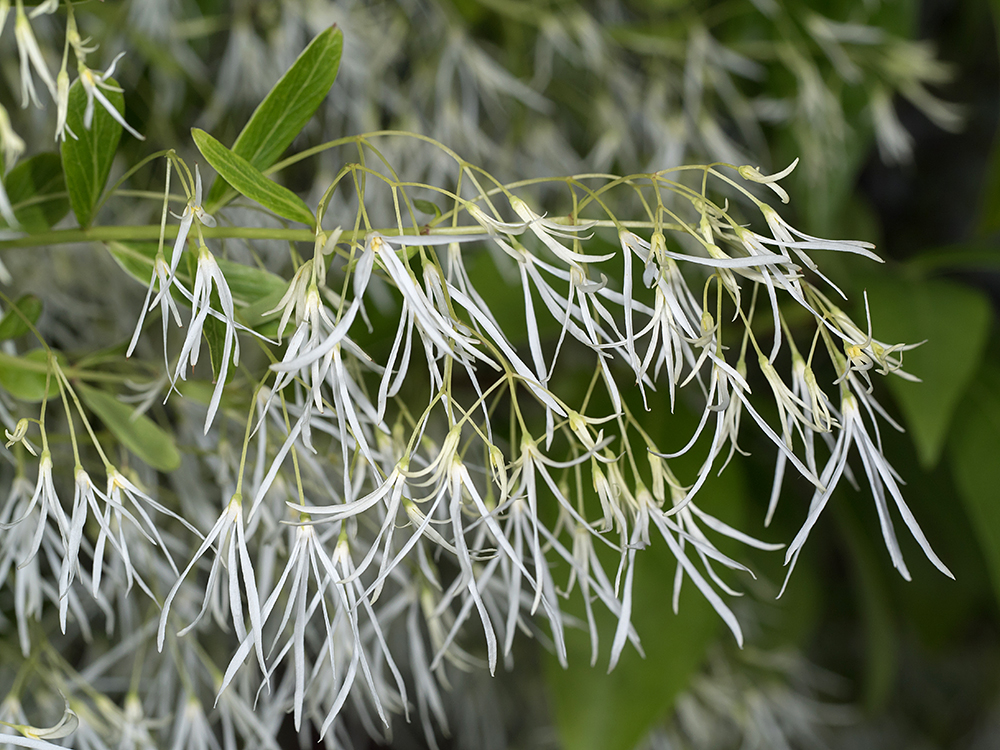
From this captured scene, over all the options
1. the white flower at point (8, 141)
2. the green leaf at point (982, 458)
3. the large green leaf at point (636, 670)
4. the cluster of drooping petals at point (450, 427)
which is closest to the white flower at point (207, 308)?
the cluster of drooping petals at point (450, 427)

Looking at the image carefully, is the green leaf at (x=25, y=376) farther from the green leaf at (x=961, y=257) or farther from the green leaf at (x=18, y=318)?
the green leaf at (x=961, y=257)

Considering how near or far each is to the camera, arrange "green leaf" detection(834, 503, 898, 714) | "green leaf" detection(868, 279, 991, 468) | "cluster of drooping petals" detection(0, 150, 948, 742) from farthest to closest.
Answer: "green leaf" detection(834, 503, 898, 714), "green leaf" detection(868, 279, 991, 468), "cluster of drooping petals" detection(0, 150, 948, 742)

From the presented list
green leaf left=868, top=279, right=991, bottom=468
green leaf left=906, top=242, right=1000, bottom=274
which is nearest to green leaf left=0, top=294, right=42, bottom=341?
green leaf left=868, top=279, right=991, bottom=468

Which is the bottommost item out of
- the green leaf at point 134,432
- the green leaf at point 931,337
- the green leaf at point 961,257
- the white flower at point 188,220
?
the green leaf at point 134,432

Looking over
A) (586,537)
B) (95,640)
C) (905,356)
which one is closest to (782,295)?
(905,356)

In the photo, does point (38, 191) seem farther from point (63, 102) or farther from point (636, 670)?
point (636, 670)

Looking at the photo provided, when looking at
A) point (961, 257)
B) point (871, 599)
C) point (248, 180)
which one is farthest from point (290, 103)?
point (871, 599)

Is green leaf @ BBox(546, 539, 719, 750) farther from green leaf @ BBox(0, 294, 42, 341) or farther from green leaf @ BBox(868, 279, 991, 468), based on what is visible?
green leaf @ BBox(0, 294, 42, 341)
